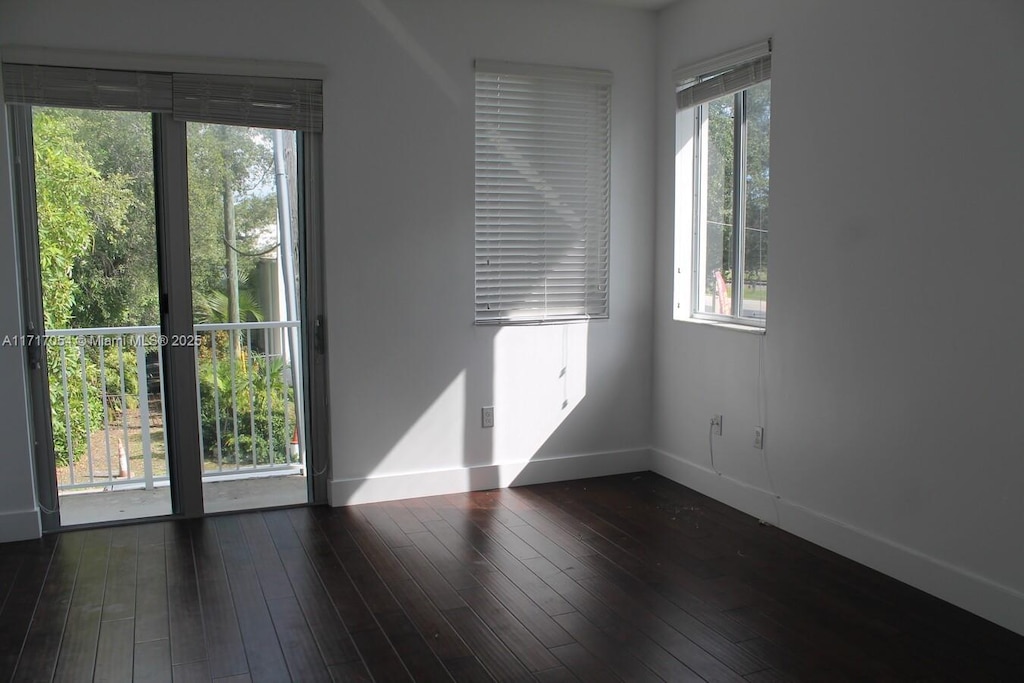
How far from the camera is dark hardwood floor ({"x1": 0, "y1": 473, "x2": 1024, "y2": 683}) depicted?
2598 millimetres

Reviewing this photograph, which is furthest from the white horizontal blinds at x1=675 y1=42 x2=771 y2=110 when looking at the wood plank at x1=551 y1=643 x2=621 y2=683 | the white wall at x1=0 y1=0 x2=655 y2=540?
the wood plank at x1=551 y1=643 x2=621 y2=683

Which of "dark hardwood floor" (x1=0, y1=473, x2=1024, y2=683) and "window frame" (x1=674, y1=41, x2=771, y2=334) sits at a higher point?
"window frame" (x1=674, y1=41, x2=771, y2=334)

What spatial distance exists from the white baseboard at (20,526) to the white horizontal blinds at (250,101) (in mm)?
1913

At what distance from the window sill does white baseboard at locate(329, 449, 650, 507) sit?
859 millimetres

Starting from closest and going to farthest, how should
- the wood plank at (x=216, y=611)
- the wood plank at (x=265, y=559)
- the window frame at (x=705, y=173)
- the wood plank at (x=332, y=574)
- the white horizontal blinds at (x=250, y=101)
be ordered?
the wood plank at (x=216, y=611) → the wood plank at (x=332, y=574) → the wood plank at (x=265, y=559) → the white horizontal blinds at (x=250, y=101) → the window frame at (x=705, y=173)

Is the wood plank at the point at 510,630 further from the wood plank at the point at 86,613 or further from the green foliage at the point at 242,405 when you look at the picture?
the green foliage at the point at 242,405

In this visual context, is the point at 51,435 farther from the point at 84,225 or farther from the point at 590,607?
the point at 590,607

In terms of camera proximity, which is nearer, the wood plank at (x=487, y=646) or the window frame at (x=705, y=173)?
the wood plank at (x=487, y=646)

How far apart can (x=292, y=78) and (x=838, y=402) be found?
289 cm

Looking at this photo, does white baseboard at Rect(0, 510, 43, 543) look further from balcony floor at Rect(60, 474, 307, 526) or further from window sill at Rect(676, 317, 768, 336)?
window sill at Rect(676, 317, 768, 336)

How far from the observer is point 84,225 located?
12.3ft

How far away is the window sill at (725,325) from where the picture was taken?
3957mm

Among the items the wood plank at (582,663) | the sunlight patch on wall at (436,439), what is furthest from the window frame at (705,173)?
the wood plank at (582,663)

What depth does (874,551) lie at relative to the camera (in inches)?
131
